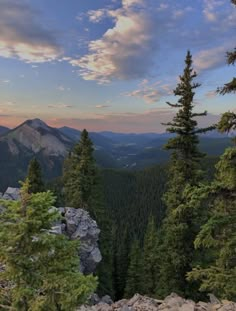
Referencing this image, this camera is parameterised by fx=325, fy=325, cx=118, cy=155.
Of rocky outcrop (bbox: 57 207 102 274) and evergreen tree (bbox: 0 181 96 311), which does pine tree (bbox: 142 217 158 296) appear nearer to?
rocky outcrop (bbox: 57 207 102 274)

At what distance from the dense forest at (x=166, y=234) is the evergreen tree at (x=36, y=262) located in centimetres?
2

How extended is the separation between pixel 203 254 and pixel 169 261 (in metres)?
2.37

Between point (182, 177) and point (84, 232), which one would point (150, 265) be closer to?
point (84, 232)

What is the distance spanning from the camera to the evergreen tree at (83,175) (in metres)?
33.9

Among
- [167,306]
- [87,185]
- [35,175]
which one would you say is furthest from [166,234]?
Answer: [35,175]

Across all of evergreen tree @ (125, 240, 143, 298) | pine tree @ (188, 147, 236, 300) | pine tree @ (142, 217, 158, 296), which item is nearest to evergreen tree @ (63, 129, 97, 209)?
pine tree @ (142, 217, 158, 296)

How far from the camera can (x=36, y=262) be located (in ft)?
21.9

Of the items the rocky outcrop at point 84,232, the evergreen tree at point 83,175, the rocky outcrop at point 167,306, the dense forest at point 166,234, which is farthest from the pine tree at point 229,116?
the evergreen tree at point 83,175

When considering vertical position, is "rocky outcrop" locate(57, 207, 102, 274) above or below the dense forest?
below

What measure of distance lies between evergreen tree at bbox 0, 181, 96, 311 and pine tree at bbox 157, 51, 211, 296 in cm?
1397

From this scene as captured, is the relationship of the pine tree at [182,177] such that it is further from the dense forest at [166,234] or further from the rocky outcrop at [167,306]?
the rocky outcrop at [167,306]

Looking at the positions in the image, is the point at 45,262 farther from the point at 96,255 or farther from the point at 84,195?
the point at 84,195

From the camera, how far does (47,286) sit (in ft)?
20.7

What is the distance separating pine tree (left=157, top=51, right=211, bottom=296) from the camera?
20062mm
